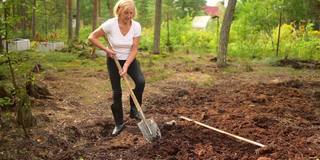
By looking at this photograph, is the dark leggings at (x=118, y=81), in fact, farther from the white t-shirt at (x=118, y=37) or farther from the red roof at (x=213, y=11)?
the red roof at (x=213, y=11)

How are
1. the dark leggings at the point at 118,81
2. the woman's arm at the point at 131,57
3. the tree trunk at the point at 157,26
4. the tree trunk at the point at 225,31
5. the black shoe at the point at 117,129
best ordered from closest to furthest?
the woman's arm at the point at 131,57 → the dark leggings at the point at 118,81 → the black shoe at the point at 117,129 → the tree trunk at the point at 225,31 → the tree trunk at the point at 157,26

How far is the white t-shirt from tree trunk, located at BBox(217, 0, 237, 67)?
8.36 meters

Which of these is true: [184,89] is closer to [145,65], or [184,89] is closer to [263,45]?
[145,65]

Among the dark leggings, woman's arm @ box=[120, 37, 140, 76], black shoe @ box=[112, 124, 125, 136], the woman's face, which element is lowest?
black shoe @ box=[112, 124, 125, 136]

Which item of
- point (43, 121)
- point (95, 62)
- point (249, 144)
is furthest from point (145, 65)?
point (249, 144)

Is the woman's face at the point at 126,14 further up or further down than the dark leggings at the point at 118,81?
further up

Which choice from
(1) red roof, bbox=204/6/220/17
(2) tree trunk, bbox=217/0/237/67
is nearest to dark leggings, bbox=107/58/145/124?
(2) tree trunk, bbox=217/0/237/67

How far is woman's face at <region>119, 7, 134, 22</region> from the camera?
567 cm

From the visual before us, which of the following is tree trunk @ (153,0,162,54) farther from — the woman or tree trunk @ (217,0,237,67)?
the woman

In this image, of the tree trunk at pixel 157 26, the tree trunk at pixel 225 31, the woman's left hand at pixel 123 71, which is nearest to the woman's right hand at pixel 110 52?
the woman's left hand at pixel 123 71

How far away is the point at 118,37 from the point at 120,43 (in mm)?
83

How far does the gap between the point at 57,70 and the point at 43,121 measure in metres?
6.25

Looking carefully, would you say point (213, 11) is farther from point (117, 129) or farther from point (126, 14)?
point (126, 14)

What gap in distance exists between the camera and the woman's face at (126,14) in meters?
5.67
